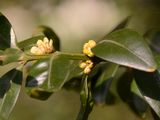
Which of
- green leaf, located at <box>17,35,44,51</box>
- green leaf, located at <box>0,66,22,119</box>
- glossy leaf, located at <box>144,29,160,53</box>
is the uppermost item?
green leaf, located at <box>17,35,44,51</box>

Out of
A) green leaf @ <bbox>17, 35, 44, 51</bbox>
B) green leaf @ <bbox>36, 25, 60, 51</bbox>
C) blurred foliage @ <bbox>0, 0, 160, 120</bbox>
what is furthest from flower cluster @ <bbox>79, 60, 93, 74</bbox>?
green leaf @ <bbox>36, 25, 60, 51</bbox>

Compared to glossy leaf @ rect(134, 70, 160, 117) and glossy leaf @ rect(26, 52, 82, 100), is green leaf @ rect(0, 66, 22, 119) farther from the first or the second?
glossy leaf @ rect(134, 70, 160, 117)

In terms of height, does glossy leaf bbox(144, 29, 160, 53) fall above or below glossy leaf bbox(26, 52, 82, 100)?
below

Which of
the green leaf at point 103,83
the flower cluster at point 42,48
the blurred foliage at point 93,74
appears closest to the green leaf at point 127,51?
the blurred foliage at point 93,74

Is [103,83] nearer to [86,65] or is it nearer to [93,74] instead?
[93,74]

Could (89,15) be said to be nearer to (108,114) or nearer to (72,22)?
(72,22)

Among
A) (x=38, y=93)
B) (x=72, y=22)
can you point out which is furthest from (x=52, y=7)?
(x=38, y=93)
